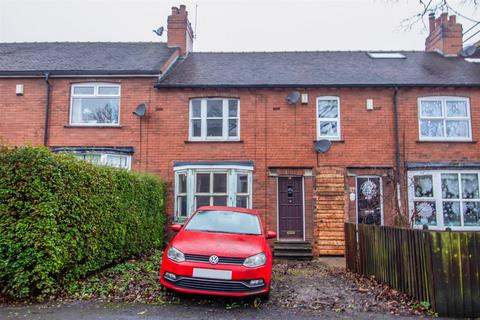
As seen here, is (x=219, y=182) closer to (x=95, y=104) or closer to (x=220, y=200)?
(x=220, y=200)

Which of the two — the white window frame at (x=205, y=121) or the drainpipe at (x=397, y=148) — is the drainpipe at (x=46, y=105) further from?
the drainpipe at (x=397, y=148)

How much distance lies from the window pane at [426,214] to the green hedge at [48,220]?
9.83 m

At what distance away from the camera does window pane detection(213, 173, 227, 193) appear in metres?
12.4

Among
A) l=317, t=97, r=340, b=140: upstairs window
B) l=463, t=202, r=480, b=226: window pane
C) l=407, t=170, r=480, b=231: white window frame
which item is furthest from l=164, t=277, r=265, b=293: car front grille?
l=463, t=202, r=480, b=226: window pane

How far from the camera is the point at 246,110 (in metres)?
12.8

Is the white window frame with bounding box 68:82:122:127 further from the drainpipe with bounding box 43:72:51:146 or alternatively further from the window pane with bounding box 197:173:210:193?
the window pane with bounding box 197:173:210:193

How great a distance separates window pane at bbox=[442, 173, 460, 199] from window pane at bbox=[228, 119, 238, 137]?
718 centimetres

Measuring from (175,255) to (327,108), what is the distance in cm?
889

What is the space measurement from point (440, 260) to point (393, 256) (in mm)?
1329

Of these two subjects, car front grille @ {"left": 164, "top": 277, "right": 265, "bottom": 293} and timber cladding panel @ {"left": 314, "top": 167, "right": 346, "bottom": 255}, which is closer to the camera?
car front grille @ {"left": 164, "top": 277, "right": 265, "bottom": 293}

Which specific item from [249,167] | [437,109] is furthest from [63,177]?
[437,109]

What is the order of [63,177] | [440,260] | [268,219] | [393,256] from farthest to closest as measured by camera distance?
[268,219]
[393,256]
[63,177]
[440,260]

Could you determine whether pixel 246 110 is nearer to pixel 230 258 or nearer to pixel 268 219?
pixel 268 219

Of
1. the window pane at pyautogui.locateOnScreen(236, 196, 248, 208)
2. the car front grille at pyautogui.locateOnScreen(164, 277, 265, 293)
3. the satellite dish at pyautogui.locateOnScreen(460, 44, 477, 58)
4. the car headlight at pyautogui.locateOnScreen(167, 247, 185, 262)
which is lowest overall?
the car front grille at pyautogui.locateOnScreen(164, 277, 265, 293)
